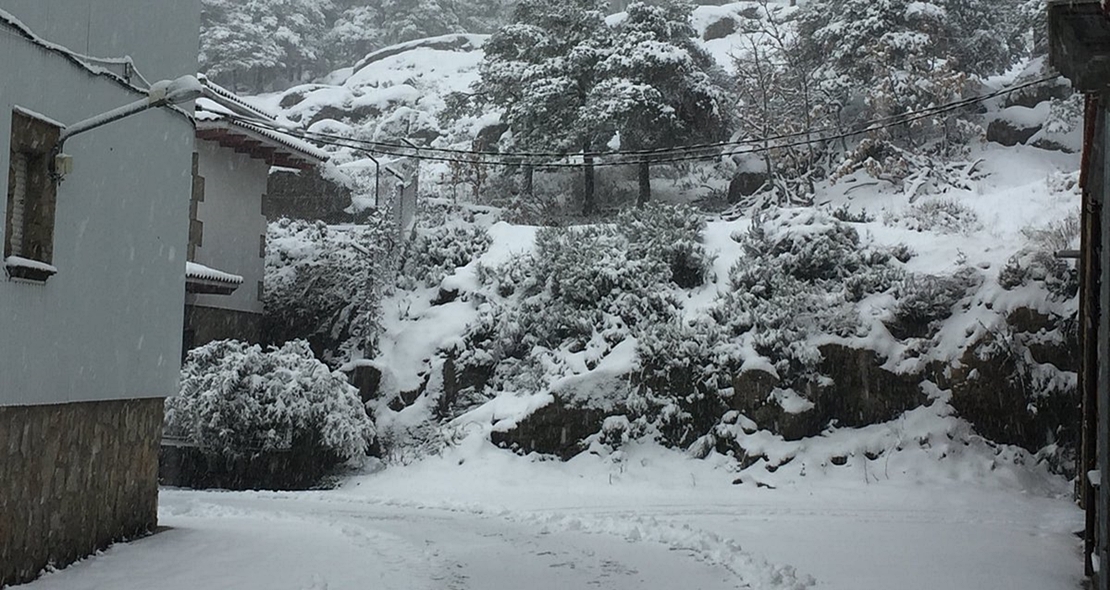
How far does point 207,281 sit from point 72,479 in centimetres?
→ 991

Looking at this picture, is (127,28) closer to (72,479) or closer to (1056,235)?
(72,479)

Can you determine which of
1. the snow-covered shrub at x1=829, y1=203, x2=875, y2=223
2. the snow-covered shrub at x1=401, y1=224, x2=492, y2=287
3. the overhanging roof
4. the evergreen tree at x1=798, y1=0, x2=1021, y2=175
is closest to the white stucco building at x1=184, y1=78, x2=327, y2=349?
the snow-covered shrub at x1=401, y1=224, x2=492, y2=287

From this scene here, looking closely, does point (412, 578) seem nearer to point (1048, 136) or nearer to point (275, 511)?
point (275, 511)

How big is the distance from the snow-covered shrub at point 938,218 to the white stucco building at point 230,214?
13.4m

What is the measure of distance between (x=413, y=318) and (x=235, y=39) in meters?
36.3

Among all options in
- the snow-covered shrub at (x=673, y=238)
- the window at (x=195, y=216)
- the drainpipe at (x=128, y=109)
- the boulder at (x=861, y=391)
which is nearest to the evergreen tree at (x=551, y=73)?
the snow-covered shrub at (x=673, y=238)

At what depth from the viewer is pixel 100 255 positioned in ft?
31.4

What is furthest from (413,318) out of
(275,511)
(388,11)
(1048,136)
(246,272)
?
(388,11)

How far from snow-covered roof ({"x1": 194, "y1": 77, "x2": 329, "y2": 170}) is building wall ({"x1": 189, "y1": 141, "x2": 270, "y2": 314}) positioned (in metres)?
0.36

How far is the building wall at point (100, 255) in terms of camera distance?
8.12 m

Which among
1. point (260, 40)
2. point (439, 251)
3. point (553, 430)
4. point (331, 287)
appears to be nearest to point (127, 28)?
point (553, 430)

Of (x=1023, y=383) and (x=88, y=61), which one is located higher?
(x=88, y=61)

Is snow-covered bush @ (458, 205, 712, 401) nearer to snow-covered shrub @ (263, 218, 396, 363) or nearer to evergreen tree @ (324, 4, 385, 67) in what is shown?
snow-covered shrub @ (263, 218, 396, 363)

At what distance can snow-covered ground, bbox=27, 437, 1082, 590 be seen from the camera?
8805mm
